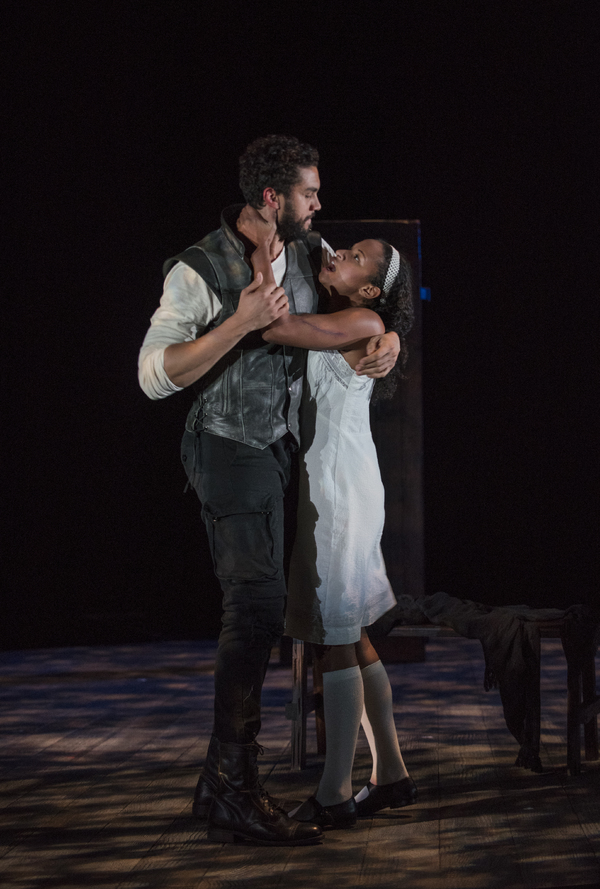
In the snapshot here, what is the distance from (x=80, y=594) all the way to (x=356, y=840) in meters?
3.21

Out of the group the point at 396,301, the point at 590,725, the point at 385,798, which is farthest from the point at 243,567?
the point at 590,725

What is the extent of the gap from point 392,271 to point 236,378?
49cm

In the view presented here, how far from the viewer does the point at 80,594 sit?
5074 mm

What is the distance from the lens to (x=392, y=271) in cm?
240

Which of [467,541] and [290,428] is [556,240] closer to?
[467,541]

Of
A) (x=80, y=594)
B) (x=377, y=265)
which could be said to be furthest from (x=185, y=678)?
(x=377, y=265)

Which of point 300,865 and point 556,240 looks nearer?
point 300,865

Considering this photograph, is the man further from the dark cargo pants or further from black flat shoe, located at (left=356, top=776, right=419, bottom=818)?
black flat shoe, located at (left=356, top=776, right=419, bottom=818)

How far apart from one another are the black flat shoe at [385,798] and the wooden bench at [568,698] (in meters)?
0.46

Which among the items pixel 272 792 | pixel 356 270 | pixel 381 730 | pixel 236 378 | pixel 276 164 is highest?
pixel 276 164

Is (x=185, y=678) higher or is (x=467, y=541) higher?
(x=467, y=541)

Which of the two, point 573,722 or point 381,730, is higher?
point 381,730

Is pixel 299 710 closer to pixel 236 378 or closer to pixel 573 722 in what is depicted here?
pixel 573 722

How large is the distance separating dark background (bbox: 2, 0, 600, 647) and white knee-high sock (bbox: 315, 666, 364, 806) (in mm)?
2863
